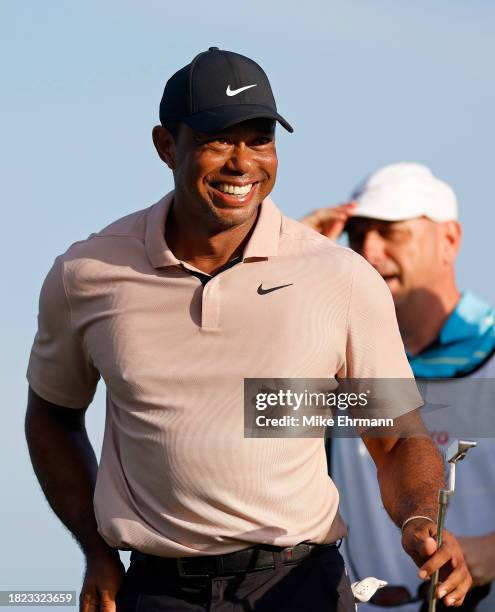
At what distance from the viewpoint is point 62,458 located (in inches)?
258

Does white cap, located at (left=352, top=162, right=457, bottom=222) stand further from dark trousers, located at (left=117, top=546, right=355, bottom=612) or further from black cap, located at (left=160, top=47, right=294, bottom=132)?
dark trousers, located at (left=117, top=546, right=355, bottom=612)

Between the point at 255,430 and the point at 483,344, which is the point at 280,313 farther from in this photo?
the point at 483,344

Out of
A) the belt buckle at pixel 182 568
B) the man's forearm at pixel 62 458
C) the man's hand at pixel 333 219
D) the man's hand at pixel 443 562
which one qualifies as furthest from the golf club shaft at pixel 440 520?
the man's hand at pixel 333 219

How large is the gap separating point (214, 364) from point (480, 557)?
8.66 feet

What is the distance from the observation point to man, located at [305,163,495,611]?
28.3 ft

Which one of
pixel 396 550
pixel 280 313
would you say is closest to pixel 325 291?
pixel 280 313

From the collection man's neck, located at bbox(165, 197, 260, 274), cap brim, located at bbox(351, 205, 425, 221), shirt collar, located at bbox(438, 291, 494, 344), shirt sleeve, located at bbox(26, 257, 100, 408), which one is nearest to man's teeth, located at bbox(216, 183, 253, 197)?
man's neck, located at bbox(165, 197, 260, 274)

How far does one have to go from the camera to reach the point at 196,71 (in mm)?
6406

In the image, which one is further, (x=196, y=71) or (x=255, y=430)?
(x=196, y=71)

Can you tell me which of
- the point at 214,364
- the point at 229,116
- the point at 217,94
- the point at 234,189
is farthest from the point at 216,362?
the point at 217,94

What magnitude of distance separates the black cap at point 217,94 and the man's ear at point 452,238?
134 inches

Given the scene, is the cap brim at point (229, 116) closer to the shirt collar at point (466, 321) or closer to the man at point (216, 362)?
the man at point (216, 362)

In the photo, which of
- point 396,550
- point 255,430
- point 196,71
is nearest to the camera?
point 255,430

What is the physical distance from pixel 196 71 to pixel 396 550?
10.7ft
